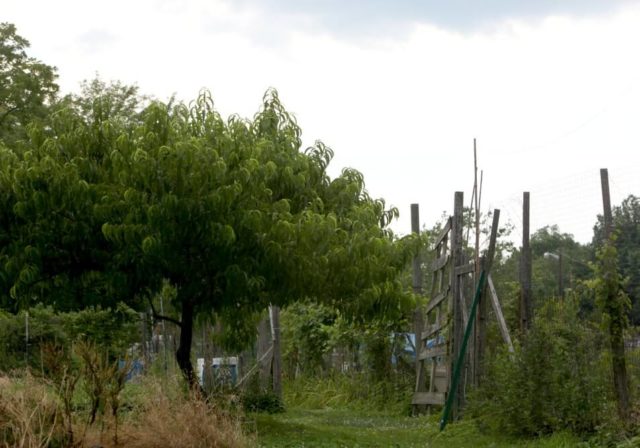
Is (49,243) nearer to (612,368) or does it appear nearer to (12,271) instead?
(12,271)

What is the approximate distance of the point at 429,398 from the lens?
1803cm

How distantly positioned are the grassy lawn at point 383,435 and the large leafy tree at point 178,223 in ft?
5.42

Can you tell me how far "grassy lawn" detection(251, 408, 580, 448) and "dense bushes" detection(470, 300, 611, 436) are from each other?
0.27 meters

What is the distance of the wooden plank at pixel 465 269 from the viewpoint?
15.3m

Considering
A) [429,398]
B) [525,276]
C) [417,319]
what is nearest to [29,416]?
[525,276]

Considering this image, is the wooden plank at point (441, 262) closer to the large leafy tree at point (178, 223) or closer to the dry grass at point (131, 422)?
the large leafy tree at point (178, 223)

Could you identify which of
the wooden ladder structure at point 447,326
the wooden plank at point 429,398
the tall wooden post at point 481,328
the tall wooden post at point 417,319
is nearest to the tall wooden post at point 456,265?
the wooden ladder structure at point 447,326

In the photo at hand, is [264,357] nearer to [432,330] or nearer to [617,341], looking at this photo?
[432,330]

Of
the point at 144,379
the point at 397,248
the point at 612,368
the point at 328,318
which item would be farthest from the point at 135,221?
the point at 328,318

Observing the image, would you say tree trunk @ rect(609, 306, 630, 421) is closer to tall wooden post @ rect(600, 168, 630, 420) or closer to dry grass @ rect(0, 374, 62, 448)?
tall wooden post @ rect(600, 168, 630, 420)

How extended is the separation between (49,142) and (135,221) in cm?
175

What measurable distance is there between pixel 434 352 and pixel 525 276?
8.94 ft

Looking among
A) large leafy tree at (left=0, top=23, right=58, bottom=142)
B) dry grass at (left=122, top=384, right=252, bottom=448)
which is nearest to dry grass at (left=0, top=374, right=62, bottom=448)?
dry grass at (left=122, top=384, right=252, bottom=448)

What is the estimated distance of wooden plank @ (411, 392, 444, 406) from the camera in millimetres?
17516
